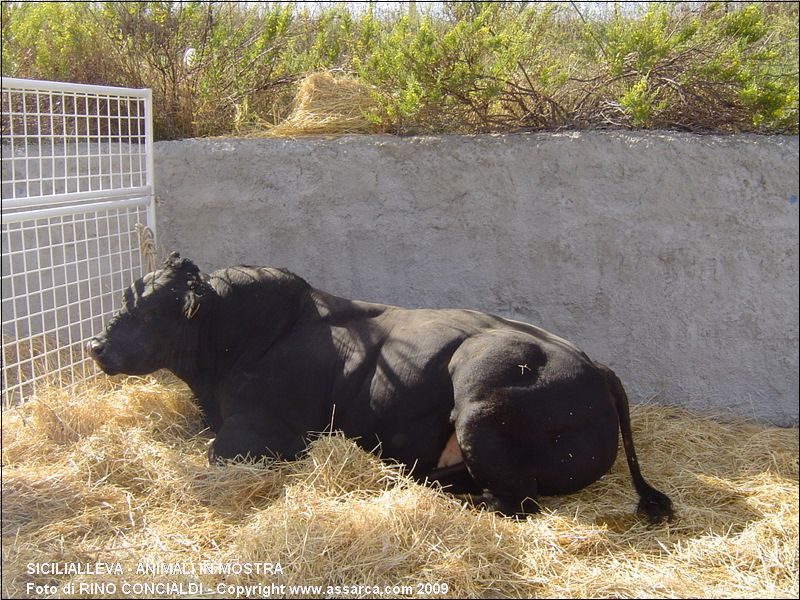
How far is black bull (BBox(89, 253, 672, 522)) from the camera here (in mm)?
3939

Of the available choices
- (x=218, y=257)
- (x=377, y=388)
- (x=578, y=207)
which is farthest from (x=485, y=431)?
(x=218, y=257)

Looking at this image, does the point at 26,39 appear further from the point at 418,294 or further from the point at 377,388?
the point at 377,388

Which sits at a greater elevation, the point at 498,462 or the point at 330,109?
the point at 330,109

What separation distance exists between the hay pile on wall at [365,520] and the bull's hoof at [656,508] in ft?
0.21

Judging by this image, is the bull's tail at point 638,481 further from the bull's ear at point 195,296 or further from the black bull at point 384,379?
the bull's ear at point 195,296

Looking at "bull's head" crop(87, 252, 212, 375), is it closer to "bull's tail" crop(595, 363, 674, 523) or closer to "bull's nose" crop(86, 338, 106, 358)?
"bull's nose" crop(86, 338, 106, 358)

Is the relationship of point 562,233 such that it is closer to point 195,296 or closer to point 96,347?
point 195,296

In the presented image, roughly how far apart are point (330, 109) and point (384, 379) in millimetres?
2621

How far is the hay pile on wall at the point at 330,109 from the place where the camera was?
19.5 feet

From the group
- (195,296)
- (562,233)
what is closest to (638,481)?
(562,233)

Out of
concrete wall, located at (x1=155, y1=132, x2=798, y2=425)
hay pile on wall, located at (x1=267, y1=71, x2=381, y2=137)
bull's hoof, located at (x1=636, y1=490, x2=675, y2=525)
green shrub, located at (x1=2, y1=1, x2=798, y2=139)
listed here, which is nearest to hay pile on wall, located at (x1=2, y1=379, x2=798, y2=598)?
bull's hoof, located at (x1=636, y1=490, x2=675, y2=525)

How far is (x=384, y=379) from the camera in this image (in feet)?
14.4

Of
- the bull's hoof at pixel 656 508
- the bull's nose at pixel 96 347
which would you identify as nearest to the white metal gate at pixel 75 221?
the bull's nose at pixel 96 347

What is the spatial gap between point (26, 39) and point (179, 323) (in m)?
4.07
